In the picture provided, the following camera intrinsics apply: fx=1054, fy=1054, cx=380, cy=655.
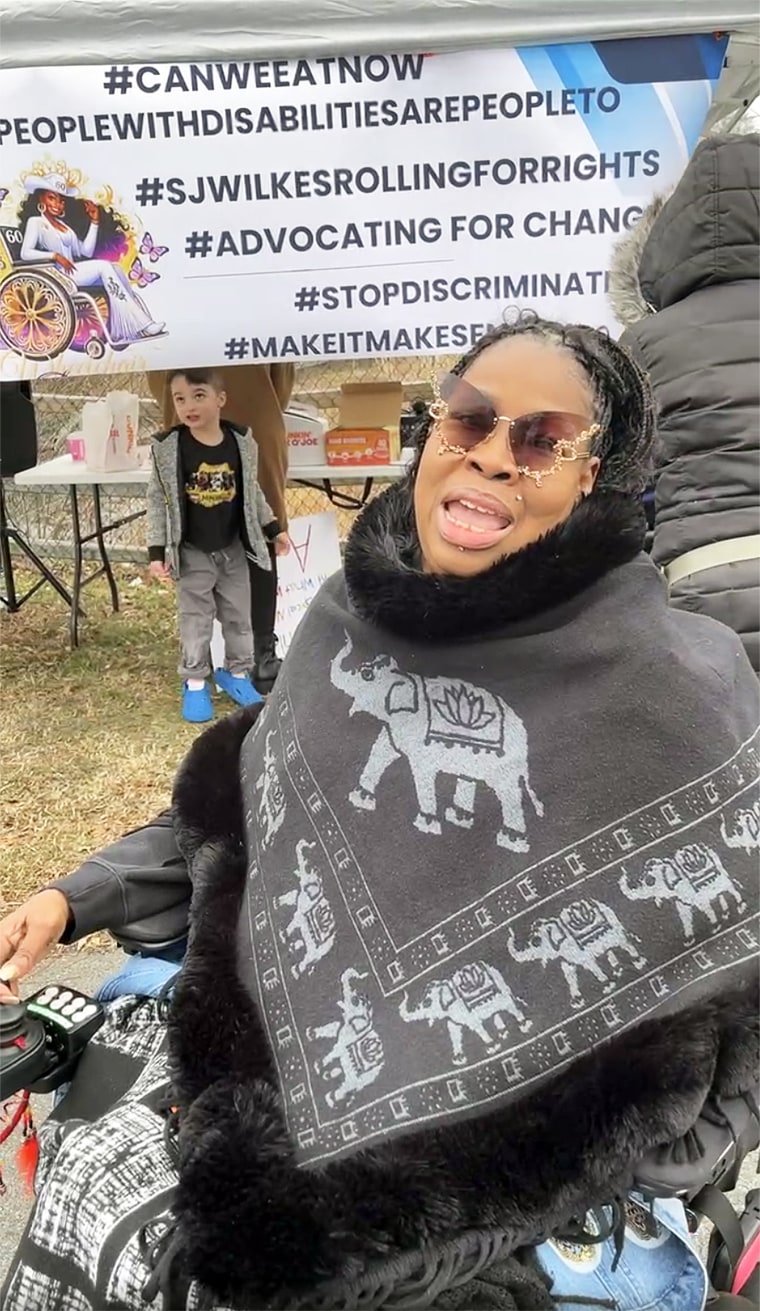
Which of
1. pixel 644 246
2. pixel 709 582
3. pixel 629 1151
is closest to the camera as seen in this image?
pixel 629 1151

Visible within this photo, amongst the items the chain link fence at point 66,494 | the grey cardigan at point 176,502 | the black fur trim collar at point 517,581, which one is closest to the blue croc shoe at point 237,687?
the grey cardigan at point 176,502

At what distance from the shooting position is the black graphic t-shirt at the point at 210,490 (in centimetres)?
462

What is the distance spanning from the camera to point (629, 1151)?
3.76 ft

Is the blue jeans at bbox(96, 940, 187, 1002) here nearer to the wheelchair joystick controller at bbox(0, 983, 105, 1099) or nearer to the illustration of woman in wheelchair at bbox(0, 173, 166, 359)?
the wheelchair joystick controller at bbox(0, 983, 105, 1099)

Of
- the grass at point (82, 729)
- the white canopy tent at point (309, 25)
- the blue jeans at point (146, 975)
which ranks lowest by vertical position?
the grass at point (82, 729)

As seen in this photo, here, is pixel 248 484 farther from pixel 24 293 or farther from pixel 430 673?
pixel 430 673

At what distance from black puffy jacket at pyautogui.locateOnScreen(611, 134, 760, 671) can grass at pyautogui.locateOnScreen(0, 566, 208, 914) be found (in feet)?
8.21

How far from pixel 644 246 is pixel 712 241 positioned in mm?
278

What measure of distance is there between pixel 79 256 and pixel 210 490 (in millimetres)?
1640

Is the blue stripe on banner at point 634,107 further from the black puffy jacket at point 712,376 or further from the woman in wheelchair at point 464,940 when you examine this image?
the woman in wheelchair at point 464,940

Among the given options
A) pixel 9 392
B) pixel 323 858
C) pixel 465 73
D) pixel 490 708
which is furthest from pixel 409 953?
pixel 9 392

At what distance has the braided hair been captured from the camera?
4.75ft

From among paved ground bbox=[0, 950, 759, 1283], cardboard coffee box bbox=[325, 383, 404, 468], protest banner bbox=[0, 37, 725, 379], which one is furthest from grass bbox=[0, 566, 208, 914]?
protest banner bbox=[0, 37, 725, 379]

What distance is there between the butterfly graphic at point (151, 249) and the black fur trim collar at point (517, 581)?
1977 millimetres
